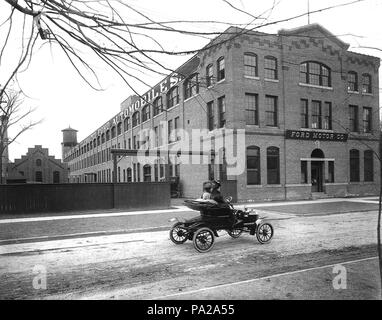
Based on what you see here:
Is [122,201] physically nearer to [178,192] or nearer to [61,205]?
[61,205]

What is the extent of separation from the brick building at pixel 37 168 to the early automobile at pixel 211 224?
61320 millimetres

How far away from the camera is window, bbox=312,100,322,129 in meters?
25.5

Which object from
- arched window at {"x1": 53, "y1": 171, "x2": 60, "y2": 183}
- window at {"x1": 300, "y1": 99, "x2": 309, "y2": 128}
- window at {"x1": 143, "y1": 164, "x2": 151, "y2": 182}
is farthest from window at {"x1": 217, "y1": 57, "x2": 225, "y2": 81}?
arched window at {"x1": 53, "y1": 171, "x2": 60, "y2": 183}

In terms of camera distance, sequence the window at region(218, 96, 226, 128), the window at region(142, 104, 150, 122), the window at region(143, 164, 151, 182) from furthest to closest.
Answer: the window at region(142, 104, 150, 122)
the window at region(143, 164, 151, 182)
the window at region(218, 96, 226, 128)

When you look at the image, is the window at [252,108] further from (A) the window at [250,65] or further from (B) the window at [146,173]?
(B) the window at [146,173]

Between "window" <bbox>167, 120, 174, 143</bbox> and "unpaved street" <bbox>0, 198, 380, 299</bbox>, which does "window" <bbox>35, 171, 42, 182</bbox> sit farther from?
"unpaved street" <bbox>0, 198, 380, 299</bbox>

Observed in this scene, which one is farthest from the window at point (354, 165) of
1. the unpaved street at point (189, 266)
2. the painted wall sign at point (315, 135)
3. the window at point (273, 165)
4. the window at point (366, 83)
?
the unpaved street at point (189, 266)

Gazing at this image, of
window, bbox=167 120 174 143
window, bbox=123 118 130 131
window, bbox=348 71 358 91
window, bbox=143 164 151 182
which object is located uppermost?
window, bbox=348 71 358 91

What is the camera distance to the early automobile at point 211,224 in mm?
8172

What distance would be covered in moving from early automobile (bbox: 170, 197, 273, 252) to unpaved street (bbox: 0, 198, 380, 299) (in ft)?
0.93

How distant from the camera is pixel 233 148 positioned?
22188 millimetres

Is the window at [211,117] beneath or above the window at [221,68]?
beneath
